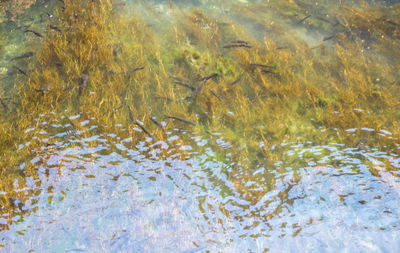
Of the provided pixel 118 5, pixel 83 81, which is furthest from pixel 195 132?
pixel 118 5

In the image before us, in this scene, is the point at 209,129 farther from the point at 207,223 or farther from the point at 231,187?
the point at 207,223

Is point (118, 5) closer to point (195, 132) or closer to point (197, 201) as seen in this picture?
point (195, 132)

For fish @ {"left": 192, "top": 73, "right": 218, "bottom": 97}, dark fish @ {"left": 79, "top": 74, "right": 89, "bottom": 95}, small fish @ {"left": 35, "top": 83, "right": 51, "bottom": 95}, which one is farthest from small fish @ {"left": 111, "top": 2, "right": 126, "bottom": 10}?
fish @ {"left": 192, "top": 73, "right": 218, "bottom": 97}

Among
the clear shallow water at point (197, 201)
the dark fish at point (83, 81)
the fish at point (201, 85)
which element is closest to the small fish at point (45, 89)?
the dark fish at point (83, 81)

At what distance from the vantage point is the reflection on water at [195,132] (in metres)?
2.52

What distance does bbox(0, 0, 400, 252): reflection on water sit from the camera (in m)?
2.52

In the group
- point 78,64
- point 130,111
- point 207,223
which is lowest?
point 207,223

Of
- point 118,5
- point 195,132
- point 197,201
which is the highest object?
point 118,5

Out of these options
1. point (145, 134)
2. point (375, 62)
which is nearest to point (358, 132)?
point (375, 62)

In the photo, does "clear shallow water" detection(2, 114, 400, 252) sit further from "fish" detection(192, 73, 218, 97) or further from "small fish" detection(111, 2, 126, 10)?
"small fish" detection(111, 2, 126, 10)

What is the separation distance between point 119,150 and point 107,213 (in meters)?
0.64

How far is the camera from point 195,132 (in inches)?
127

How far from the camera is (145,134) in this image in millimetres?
3127

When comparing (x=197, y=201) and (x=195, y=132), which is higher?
(x=195, y=132)
